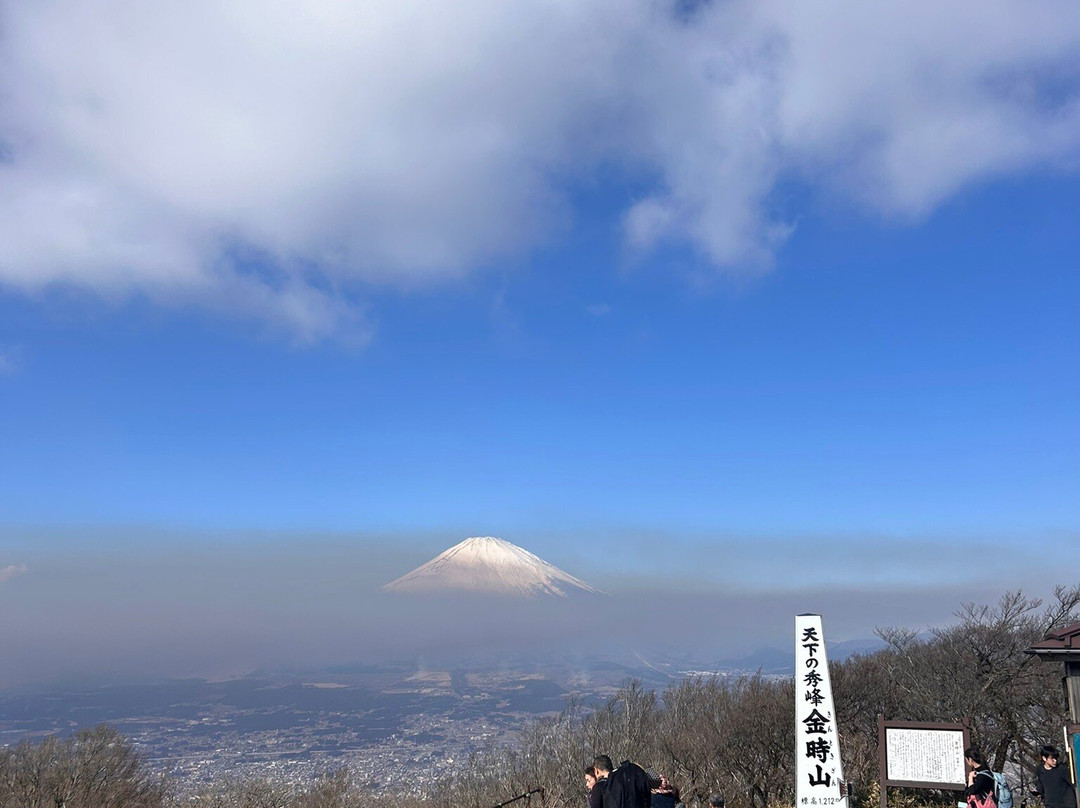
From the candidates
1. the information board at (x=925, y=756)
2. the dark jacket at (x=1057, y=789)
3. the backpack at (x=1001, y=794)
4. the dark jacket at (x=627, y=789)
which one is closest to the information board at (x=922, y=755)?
the information board at (x=925, y=756)

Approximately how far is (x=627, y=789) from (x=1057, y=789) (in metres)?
5.98

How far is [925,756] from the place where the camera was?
39.0 ft

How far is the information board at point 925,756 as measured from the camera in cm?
1170

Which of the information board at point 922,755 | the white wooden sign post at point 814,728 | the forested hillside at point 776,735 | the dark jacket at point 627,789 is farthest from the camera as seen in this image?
the forested hillside at point 776,735

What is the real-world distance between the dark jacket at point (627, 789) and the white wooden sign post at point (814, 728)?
4606mm

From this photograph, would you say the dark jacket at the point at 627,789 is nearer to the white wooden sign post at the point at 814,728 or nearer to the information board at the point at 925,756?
the white wooden sign post at the point at 814,728

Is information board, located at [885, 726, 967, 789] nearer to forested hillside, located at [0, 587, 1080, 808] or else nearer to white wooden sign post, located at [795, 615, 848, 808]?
white wooden sign post, located at [795, 615, 848, 808]

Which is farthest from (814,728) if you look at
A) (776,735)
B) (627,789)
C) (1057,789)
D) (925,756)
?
(776,735)

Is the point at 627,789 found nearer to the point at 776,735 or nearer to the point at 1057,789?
the point at 1057,789

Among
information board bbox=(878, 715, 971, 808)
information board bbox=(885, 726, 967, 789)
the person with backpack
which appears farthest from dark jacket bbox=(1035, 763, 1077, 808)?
information board bbox=(885, 726, 967, 789)

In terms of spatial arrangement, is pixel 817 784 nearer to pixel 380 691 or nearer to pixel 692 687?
pixel 692 687

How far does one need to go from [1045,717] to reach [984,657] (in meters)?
1.88

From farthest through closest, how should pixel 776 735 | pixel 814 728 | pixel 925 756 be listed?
pixel 776 735 → pixel 925 756 → pixel 814 728

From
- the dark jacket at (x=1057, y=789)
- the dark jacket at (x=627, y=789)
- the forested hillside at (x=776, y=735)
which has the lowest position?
the forested hillside at (x=776, y=735)
